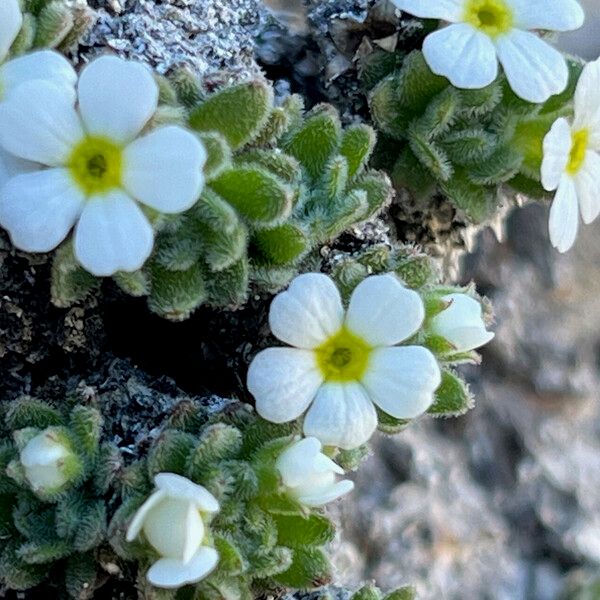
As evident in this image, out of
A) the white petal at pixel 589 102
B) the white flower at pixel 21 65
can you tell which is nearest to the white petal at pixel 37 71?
the white flower at pixel 21 65

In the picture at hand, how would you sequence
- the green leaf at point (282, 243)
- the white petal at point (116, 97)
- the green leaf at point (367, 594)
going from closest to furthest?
the white petal at point (116, 97) → the green leaf at point (282, 243) → the green leaf at point (367, 594)

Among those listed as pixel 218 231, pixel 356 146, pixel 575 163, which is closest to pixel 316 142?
pixel 356 146

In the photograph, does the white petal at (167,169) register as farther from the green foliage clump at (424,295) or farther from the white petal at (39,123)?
the green foliage clump at (424,295)

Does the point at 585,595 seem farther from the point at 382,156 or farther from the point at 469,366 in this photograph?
the point at 382,156

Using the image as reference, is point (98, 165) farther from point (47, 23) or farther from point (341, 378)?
point (341, 378)

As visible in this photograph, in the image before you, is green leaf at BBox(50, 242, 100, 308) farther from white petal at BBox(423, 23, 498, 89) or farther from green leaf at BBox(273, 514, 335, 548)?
white petal at BBox(423, 23, 498, 89)

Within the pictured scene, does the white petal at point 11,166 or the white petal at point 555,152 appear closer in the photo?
the white petal at point 11,166
